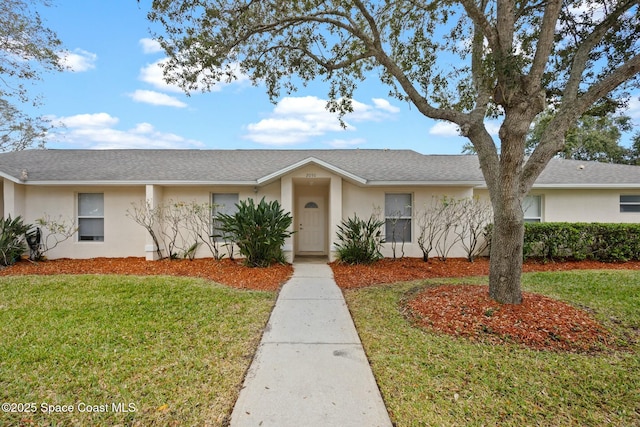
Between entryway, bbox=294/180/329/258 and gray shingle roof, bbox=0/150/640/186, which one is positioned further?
entryway, bbox=294/180/329/258

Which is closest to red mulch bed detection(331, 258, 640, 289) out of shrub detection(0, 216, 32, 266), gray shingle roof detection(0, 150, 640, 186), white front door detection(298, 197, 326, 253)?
white front door detection(298, 197, 326, 253)

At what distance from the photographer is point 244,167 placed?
11.7 metres

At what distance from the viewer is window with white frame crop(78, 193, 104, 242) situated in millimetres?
10720

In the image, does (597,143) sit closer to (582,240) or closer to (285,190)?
(582,240)

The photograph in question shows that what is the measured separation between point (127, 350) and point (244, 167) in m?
8.57

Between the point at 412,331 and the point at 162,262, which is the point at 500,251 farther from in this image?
the point at 162,262

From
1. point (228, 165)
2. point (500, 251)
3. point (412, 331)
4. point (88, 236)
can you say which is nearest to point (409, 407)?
point (412, 331)

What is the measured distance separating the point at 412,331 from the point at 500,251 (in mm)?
2131

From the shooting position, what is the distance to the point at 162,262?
33.0 feet

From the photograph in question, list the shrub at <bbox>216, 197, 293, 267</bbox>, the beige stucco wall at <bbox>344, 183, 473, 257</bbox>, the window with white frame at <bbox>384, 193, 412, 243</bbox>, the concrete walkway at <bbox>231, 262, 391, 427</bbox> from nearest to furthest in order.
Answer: the concrete walkway at <bbox>231, 262, 391, 427</bbox> < the shrub at <bbox>216, 197, 293, 267</bbox> < the beige stucco wall at <bbox>344, 183, 473, 257</bbox> < the window with white frame at <bbox>384, 193, 412, 243</bbox>

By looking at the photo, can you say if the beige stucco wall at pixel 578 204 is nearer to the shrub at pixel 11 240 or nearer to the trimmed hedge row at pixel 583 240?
the trimmed hedge row at pixel 583 240

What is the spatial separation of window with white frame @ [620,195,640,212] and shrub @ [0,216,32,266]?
2051 cm

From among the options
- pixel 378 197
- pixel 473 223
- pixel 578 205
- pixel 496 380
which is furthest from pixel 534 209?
pixel 496 380

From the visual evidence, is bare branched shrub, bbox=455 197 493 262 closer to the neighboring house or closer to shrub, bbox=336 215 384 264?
the neighboring house
